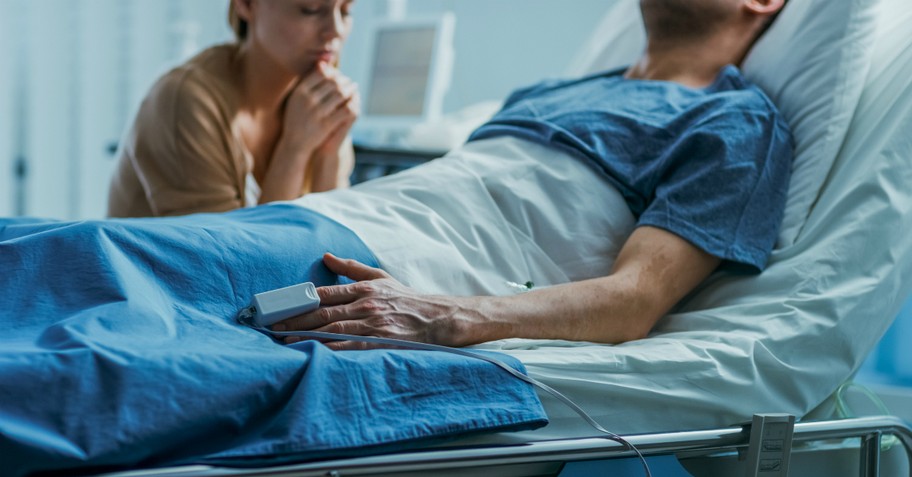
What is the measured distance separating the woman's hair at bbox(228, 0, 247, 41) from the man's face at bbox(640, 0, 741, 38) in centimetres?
77

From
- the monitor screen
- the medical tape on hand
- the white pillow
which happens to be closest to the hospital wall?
the monitor screen

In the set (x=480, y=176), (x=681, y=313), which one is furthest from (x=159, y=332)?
(x=681, y=313)

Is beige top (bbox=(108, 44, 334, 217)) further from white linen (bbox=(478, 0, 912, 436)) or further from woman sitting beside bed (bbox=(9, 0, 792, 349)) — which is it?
white linen (bbox=(478, 0, 912, 436))

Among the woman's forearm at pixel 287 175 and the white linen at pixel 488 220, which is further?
the woman's forearm at pixel 287 175

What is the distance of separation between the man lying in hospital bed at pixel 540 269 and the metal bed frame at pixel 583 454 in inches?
1.8

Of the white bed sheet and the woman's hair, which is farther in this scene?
the woman's hair

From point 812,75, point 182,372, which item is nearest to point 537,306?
point 182,372

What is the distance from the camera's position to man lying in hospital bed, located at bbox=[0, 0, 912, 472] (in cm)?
102

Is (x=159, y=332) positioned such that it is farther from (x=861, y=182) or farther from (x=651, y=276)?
(x=861, y=182)

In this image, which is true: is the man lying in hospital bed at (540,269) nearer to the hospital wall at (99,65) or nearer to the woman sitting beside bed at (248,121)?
the woman sitting beside bed at (248,121)

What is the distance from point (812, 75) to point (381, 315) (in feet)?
2.75

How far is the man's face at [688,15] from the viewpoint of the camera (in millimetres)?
1627

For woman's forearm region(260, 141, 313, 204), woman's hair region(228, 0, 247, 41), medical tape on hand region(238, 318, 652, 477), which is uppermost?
woman's hair region(228, 0, 247, 41)


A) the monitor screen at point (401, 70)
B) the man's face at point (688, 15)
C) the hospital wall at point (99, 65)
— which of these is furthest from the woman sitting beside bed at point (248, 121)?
the hospital wall at point (99, 65)
